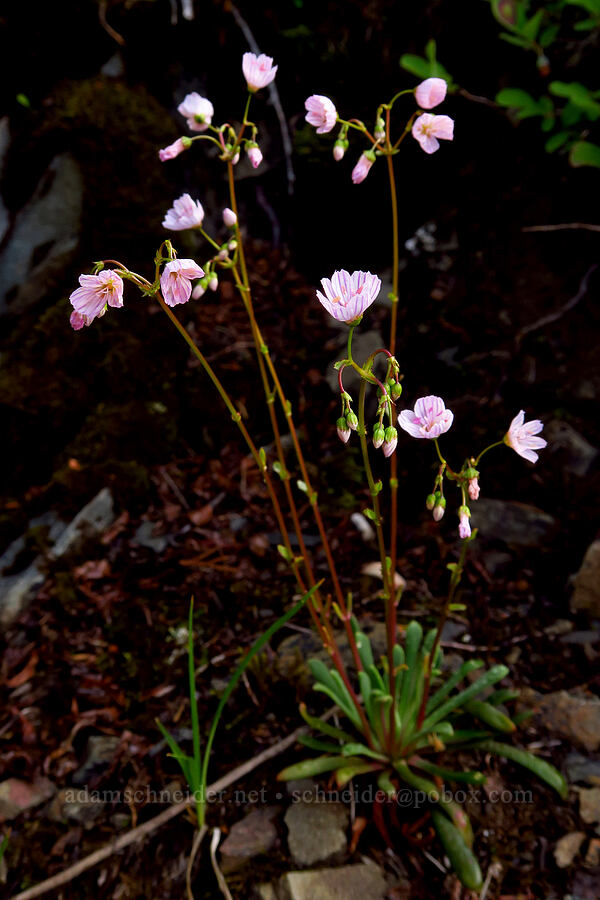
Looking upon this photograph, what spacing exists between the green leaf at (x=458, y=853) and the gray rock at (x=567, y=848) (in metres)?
0.27

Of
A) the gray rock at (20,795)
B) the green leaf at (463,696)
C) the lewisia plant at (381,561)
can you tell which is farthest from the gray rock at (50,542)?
the green leaf at (463,696)

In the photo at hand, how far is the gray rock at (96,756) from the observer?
2.08m

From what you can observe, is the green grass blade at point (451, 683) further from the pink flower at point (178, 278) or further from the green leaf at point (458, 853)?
the pink flower at point (178, 278)

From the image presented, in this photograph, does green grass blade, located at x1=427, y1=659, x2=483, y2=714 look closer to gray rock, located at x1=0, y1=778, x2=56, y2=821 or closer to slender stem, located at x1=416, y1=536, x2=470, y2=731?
slender stem, located at x1=416, y1=536, x2=470, y2=731

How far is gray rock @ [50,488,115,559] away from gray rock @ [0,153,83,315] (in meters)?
1.09

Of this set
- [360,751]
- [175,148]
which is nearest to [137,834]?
[360,751]

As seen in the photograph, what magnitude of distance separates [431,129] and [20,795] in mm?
2408

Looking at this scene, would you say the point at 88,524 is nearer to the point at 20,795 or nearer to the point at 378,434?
the point at 20,795

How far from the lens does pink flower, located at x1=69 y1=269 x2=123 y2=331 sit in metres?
1.10

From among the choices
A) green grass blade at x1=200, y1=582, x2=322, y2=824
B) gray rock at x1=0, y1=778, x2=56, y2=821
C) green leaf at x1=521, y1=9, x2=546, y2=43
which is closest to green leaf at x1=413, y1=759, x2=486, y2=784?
green grass blade at x1=200, y1=582, x2=322, y2=824

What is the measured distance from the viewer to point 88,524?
9.36ft

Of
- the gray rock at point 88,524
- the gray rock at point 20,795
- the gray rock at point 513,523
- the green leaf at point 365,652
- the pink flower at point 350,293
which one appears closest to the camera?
the pink flower at point 350,293

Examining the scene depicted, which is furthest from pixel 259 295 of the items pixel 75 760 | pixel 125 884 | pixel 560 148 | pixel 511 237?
pixel 125 884

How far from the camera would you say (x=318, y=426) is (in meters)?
3.15
